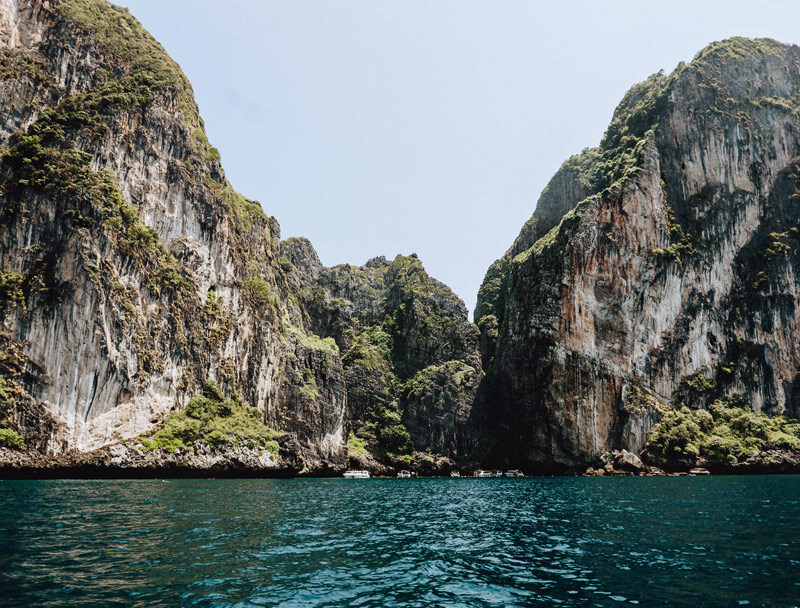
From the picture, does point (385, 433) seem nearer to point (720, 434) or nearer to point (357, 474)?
point (357, 474)

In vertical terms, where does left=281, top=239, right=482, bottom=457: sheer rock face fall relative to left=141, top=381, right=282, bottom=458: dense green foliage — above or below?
above

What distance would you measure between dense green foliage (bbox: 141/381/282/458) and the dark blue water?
33003 mm

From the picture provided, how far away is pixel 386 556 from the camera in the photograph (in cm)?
1772

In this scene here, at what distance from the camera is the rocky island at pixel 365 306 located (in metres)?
59.1

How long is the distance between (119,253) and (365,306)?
85726 mm

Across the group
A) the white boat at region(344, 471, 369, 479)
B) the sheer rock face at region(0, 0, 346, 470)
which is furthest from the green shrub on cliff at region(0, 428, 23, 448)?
the white boat at region(344, 471, 369, 479)

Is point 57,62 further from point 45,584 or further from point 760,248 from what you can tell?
point 760,248

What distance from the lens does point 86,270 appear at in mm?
59125

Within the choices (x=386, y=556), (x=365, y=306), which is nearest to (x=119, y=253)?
(x=386, y=556)

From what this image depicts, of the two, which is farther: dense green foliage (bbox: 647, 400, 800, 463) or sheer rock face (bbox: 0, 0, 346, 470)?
dense green foliage (bbox: 647, 400, 800, 463)

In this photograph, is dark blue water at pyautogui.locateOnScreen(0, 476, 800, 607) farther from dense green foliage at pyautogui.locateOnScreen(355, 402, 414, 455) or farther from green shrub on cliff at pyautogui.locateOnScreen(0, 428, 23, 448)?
dense green foliage at pyautogui.locateOnScreen(355, 402, 414, 455)

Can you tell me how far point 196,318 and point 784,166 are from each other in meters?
134

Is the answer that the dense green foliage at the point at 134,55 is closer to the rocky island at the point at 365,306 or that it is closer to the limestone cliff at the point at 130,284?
the limestone cliff at the point at 130,284

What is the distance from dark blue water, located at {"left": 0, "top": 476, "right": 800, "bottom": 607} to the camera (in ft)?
41.0
